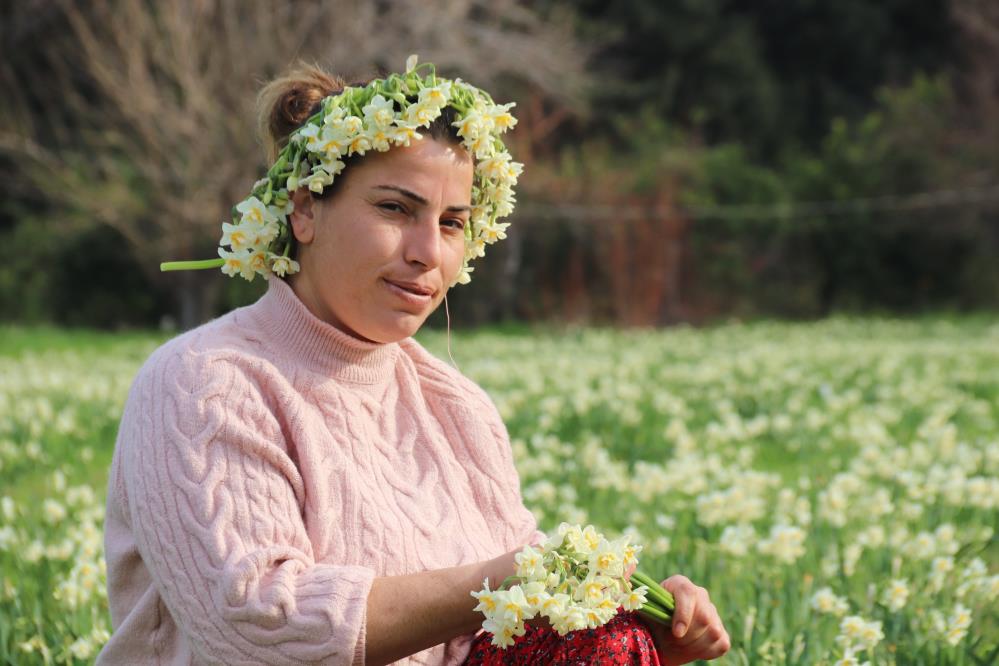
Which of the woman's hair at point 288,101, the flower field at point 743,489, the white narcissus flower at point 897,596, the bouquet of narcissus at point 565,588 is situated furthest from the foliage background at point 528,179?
the bouquet of narcissus at point 565,588

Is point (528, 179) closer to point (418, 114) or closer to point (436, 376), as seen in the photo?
point (436, 376)

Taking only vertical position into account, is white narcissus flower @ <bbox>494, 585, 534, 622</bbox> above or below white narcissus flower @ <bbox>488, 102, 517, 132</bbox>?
below

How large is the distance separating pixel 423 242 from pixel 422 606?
61 cm

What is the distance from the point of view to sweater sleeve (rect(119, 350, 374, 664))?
5.91 feet

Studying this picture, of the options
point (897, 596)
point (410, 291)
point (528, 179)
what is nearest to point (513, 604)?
point (410, 291)

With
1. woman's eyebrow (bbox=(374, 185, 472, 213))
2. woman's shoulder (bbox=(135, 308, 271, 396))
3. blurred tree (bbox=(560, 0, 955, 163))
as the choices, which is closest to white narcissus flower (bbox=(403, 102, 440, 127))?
woman's eyebrow (bbox=(374, 185, 472, 213))

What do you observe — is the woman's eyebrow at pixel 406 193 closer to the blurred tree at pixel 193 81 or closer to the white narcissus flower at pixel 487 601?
the white narcissus flower at pixel 487 601

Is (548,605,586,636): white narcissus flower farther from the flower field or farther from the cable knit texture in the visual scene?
the flower field

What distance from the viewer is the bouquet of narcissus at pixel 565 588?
1788 millimetres

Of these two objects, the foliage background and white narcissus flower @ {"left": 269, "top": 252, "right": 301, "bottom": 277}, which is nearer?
white narcissus flower @ {"left": 269, "top": 252, "right": 301, "bottom": 277}

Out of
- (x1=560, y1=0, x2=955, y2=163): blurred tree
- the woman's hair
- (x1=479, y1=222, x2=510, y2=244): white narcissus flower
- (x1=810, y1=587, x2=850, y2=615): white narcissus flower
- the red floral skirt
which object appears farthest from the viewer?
(x1=560, y1=0, x2=955, y2=163): blurred tree

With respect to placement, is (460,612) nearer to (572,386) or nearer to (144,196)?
(572,386)

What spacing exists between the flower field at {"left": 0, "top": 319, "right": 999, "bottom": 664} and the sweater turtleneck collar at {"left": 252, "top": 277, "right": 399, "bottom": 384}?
1.05 m

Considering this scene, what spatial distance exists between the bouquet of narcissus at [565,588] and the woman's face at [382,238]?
52cm
